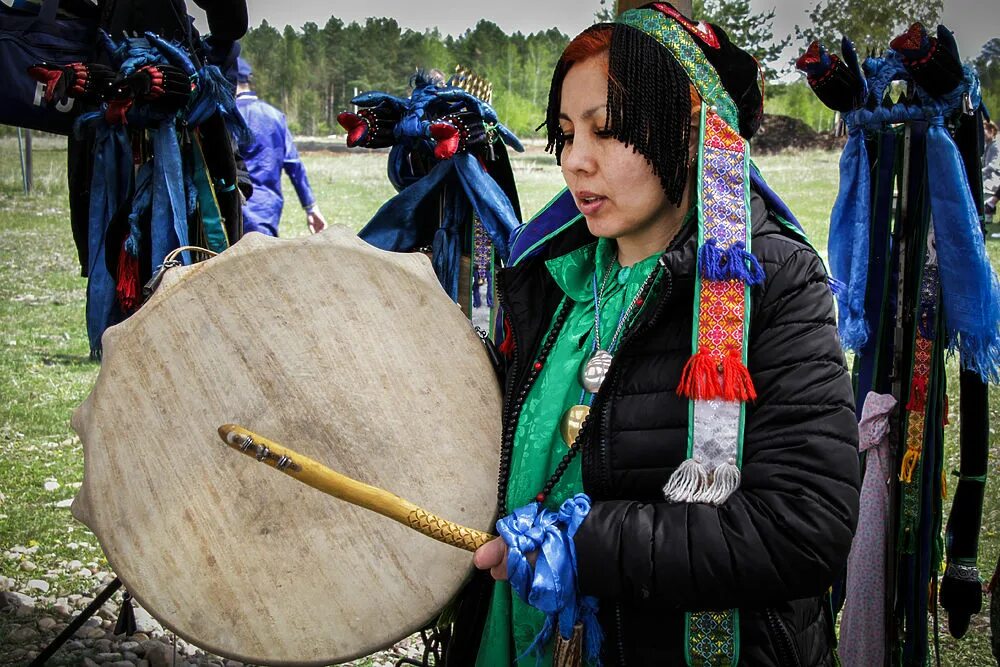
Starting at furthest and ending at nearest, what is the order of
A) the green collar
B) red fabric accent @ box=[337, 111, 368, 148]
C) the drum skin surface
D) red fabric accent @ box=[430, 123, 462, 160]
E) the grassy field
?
the grassy field, red fabric accent @ box=[337, 111, 368, 148], red fabric accent @ box=[430, 123, 462, 160], the green collar, the drum skin surface

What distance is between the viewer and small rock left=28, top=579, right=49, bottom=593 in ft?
10.4

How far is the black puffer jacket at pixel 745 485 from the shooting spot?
1.14 metres

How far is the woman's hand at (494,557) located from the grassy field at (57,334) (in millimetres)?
2373

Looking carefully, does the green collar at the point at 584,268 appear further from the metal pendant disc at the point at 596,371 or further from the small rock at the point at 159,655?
the small rock at the point at 159,655

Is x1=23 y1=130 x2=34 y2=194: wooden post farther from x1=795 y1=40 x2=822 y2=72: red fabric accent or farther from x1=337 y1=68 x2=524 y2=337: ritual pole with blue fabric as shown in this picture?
x1=795 y1=40 x2=822 y2=72: red fabric accent

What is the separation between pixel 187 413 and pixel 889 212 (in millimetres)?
2127

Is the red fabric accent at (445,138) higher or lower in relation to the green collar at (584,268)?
higher

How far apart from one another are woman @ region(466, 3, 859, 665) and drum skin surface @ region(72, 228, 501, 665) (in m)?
0.15

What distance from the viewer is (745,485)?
119 cm

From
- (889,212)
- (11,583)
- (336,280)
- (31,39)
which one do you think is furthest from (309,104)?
(336,280)

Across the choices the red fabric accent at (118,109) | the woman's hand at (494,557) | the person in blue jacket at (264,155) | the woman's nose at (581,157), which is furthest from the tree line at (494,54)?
the woman's hand at (494,557)

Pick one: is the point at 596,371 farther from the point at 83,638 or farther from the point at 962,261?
the point at 83,638

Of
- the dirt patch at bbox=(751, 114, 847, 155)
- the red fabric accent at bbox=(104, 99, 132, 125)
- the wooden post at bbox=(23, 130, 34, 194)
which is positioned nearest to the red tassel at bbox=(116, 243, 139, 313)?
the red fabric accent at bbox=(104, 99, 132, 125)

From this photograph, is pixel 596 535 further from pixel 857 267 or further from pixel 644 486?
pixel 857 267
